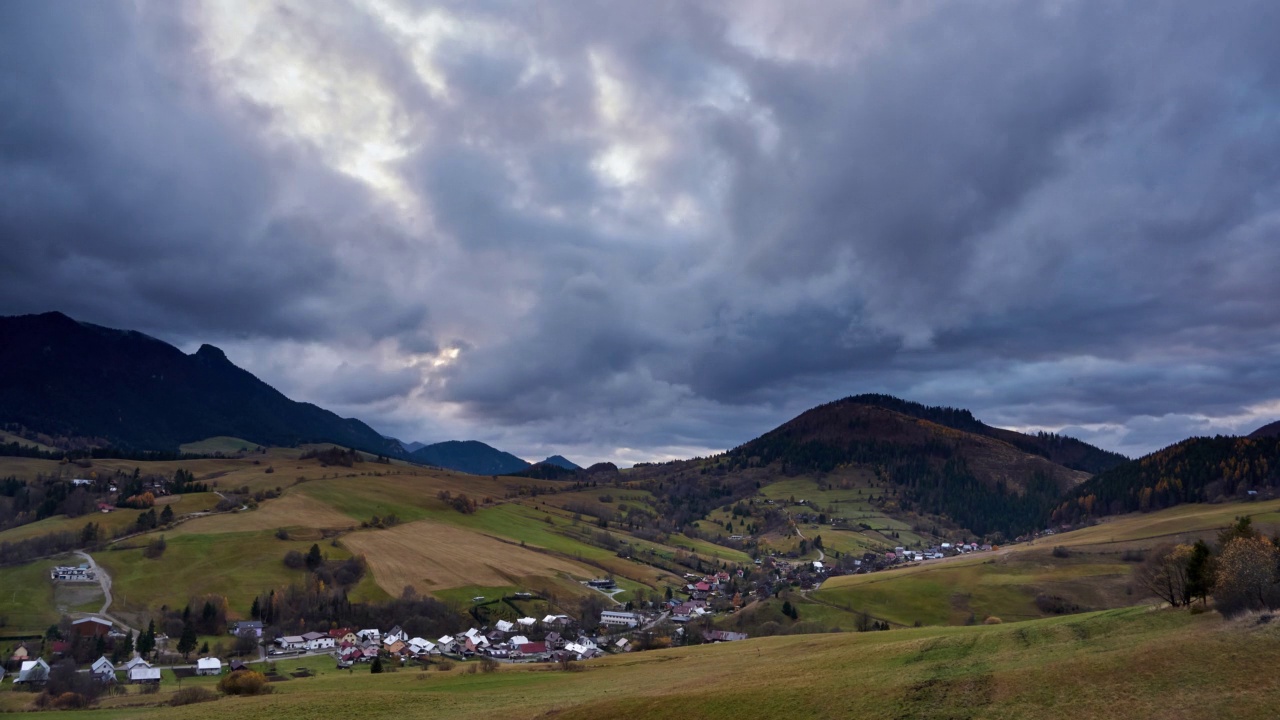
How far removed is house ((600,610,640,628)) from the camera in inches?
6093

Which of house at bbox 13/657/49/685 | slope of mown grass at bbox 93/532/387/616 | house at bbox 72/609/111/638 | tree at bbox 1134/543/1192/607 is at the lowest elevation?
house at bbox 13/657/49/685

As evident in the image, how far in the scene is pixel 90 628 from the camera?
116 m

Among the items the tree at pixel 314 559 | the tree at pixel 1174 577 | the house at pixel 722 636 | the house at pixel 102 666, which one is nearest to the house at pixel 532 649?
the house at pixel 722 636

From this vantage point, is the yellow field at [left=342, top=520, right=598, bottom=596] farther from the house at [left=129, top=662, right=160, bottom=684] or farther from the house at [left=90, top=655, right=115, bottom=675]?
the house at [left=129, top=662, right=160, bottom=684]

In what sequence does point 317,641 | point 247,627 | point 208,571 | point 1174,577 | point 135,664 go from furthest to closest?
point 208,571 < point 317,641 < point 247,627 < point 135,664 < point 1174,577

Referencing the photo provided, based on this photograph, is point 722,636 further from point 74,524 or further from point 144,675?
point 74,524

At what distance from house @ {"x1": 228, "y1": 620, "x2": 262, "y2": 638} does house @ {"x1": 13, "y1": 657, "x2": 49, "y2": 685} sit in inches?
1335

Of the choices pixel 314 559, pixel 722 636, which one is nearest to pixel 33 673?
pixel 314 559

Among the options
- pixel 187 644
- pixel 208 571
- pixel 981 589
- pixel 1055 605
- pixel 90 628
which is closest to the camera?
pixel 187 644

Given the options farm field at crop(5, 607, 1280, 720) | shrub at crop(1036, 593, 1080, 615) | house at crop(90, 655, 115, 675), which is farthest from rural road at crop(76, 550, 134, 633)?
shrub at crop(1036, 593, 1080, 615)

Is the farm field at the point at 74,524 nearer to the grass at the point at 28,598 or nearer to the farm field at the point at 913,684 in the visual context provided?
the grass at the point at 28,598

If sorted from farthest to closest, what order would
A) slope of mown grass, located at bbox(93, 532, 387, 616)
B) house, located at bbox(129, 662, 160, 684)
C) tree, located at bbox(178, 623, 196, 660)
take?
slope of mown grass, located at bbox(93, 532, 387, 616)
tree, located at bbox(178, 623, 196, 660)
house, located at bbox(129, 662, 160, 684)

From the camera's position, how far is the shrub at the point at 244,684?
71.8 metres

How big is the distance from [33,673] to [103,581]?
58691 millimetres
